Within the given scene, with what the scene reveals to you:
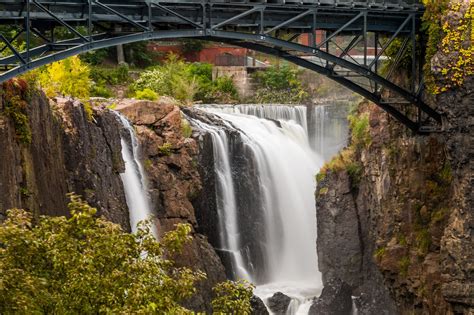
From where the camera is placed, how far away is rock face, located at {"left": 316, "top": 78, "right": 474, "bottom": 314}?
2742 centimetres

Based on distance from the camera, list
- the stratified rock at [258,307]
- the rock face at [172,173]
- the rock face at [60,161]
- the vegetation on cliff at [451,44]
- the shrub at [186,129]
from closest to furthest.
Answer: the rock face at [60,161], the vegetation on cliff at [451,44], the stratified rock at [258,307], the rock face at [172,173], the shrub at [186,129]

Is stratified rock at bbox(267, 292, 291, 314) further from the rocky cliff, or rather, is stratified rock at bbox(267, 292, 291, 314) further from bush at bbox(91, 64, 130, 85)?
bush at bbox(91, 64, 130, 85)

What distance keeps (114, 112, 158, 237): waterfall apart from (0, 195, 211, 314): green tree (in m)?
17.4

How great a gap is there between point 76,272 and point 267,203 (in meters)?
27.4

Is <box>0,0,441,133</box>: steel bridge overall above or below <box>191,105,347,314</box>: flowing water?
above

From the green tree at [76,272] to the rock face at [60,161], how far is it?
19.2 ft

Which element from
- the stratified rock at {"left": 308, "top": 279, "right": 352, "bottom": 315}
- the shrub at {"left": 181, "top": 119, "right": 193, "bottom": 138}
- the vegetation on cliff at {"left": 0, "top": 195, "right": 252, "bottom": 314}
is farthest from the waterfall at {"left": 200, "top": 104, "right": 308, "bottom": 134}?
the vegetation on cliff at {"left": 0, "top": 195, "right": 252, "bottom": 314}

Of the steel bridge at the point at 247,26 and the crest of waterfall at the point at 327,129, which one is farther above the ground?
the steel bridge at the point at 247,26

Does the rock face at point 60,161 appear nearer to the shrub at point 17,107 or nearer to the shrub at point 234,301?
the shrub at point 17,107

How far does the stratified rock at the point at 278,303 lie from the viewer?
34781mm

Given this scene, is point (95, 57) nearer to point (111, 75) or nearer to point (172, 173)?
point (111, 75)

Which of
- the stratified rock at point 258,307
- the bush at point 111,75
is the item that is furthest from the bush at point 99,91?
the stratified rock at point 258,307

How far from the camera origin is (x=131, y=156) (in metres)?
35.0

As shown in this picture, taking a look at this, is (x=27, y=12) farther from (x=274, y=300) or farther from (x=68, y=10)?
(x=274, y=300)
